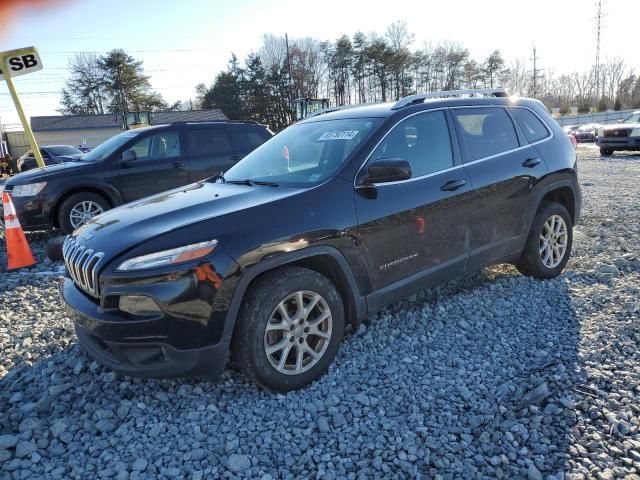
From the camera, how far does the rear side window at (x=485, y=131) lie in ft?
13.5

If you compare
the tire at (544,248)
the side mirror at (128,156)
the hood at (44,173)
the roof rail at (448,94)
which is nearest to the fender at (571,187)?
the tire at (544,248)

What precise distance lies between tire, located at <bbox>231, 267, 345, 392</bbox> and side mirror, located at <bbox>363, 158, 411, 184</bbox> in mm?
768

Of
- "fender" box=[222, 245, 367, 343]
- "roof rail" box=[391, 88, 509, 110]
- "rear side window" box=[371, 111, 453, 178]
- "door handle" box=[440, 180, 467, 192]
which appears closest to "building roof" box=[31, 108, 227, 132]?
"roof rail" box=[391, 88, 509, 110]

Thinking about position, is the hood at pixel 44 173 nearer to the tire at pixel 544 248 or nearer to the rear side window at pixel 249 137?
the rear side window at pixel 249 137

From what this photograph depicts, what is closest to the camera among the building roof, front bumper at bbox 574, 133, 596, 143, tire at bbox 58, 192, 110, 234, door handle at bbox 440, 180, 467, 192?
door handle at bbox 440, 180, 467, 192

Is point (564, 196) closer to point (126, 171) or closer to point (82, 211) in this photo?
point (126, 171)

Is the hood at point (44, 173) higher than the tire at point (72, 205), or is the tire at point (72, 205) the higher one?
the hood at point (44, 173)

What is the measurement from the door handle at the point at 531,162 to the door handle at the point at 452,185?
0.89m

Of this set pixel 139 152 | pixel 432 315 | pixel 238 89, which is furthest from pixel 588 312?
pixel 238 89

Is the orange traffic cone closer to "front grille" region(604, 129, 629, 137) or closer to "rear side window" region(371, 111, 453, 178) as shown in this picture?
"rear side window" region(371, 111, 453, 178)

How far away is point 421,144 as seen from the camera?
3.82m

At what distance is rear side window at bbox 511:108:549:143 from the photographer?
462cm

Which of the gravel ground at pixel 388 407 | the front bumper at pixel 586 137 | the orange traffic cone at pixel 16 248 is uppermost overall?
the orange traffic cone at pixel 16 248

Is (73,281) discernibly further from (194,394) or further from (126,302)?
(194,394)
